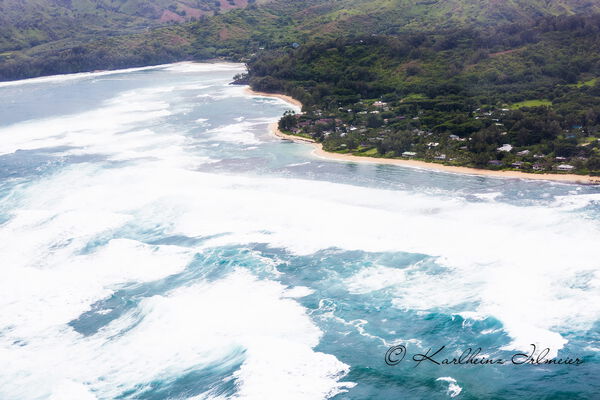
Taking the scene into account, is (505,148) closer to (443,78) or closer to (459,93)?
(459,93)

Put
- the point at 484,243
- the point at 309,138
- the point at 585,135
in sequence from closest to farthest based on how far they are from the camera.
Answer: the point at 484,243 < the point at 585,135 < the point at 309,138

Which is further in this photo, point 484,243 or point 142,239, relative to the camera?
point 142,239

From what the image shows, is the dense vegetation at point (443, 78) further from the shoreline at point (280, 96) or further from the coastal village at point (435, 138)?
the shoreline at point (280, 96)

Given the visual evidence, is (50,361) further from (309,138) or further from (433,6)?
(433,6)

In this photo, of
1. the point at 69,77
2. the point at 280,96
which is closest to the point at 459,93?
the point at 280,96

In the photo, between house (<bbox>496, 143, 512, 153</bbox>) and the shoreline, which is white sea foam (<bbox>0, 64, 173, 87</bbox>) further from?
house (<bbox>496, 143, 512, 153</bbox>)

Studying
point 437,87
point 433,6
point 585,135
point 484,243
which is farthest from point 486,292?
point 433,6
